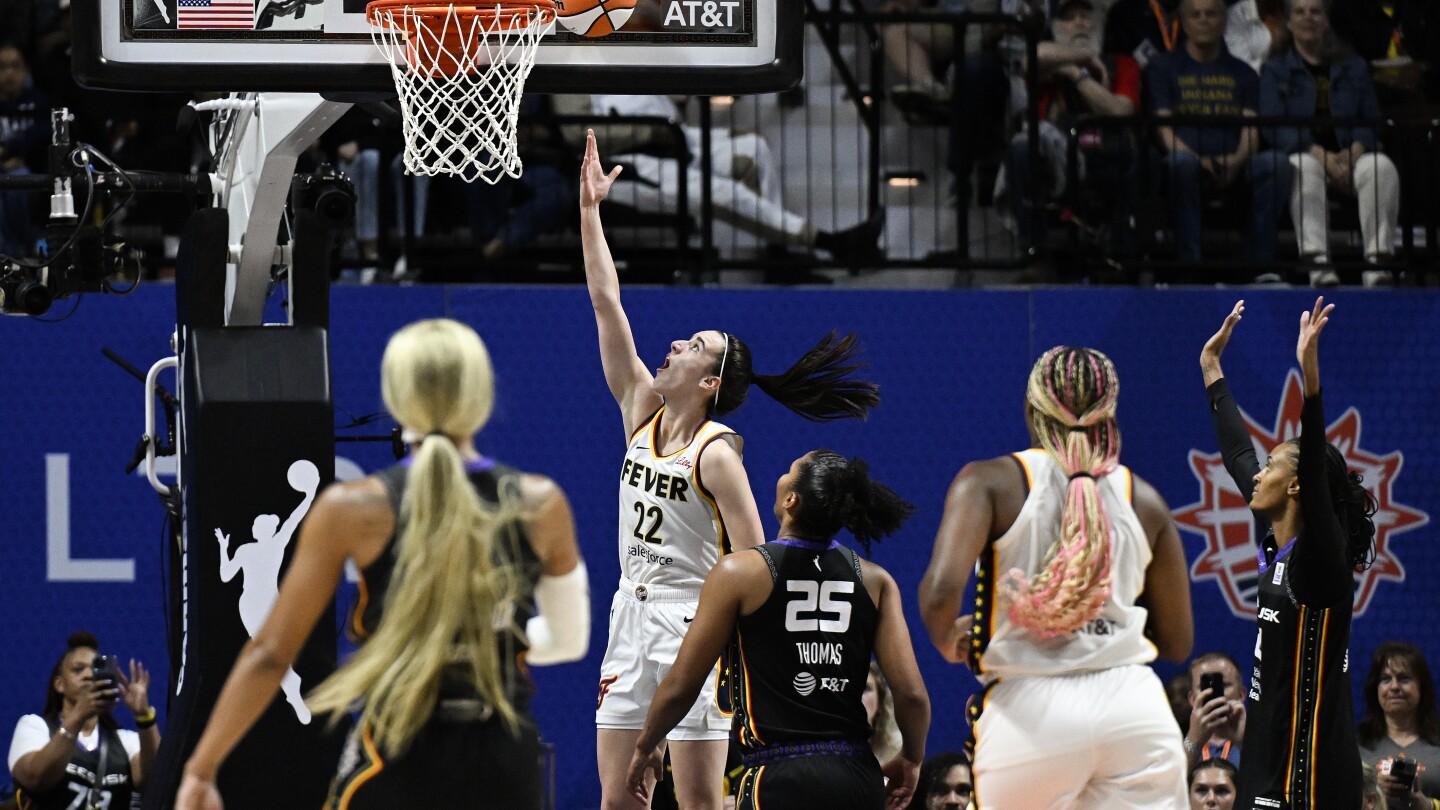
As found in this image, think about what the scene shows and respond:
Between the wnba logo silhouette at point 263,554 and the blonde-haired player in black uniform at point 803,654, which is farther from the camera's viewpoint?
the wnba logo silhouette at point 263,554

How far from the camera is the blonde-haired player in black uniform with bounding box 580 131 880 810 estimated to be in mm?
7078

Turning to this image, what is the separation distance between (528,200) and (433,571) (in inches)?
259

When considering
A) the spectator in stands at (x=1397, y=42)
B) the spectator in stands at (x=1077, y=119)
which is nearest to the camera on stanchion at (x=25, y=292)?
the spectator in stands at (x=1077, y=119)

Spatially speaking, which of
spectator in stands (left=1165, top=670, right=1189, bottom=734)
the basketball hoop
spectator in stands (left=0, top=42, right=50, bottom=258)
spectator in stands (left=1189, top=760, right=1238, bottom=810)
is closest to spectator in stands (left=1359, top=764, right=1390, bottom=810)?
spectator in stands (left=1189, top=760, right=1238, bottom=810)

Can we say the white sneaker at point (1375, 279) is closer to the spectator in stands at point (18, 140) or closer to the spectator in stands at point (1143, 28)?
the spectator in stands at point (1143, 28)

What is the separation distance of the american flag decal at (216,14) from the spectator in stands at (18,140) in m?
3.99

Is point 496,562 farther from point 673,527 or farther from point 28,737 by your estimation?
point 28,737

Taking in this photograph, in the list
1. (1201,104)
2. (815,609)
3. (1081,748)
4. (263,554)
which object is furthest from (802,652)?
(1201,104)

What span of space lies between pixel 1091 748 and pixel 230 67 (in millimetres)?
3493

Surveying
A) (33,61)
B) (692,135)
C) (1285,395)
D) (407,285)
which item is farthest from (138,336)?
(1285,395)

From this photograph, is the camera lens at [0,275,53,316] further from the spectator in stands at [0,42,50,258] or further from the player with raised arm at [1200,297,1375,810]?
the player with raised arm at [1200,297,1375,810]

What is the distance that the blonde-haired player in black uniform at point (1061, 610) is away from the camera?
17.6 ft

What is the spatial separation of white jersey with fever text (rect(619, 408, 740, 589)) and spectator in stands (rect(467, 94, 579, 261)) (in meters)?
3.60

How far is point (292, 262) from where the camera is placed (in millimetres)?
7508
